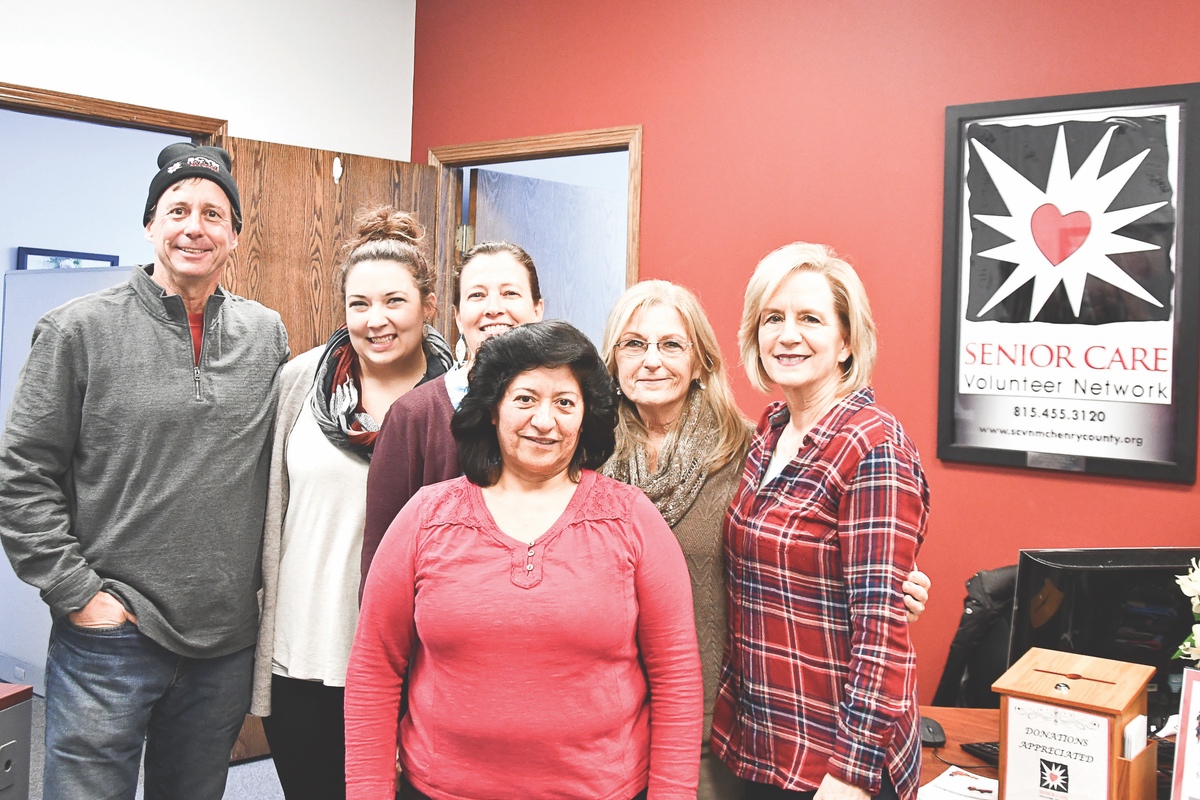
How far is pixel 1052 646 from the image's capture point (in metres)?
1.72

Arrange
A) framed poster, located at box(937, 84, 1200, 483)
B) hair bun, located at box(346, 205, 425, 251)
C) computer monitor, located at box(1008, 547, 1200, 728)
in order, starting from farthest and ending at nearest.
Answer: framed poster, located at box(937, 84, 1200, 483) → hair bun, located at box(346, 205, 425, 251) → computer monitor, located at box(1008, 547, 1200, 728)

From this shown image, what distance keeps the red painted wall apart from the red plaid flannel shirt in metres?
1.51

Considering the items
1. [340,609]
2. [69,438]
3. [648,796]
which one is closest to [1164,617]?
[648,796]

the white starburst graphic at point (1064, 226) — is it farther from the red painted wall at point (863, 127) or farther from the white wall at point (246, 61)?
the white wall at point (246, 61)

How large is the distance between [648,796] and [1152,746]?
793 mm

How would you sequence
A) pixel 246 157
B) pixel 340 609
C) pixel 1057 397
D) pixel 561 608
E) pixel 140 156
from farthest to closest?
pixel 140 156 < pixel 246 157 < pixel 1057 397 < pixel 340 609 < pixel 561 608

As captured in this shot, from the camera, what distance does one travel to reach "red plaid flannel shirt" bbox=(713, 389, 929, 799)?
1.44m

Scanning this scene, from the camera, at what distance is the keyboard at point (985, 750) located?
1.89 meters

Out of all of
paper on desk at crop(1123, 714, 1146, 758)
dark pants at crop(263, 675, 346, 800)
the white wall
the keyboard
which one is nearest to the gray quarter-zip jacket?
dark pants at crop(263, 675, 346, 800)

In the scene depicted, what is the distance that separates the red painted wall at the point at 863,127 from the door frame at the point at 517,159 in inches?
1.8

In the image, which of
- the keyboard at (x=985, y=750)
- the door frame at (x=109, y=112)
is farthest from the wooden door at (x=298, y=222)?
the keyboard at (x=985, y=750)

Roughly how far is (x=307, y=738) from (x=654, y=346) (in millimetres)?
1086

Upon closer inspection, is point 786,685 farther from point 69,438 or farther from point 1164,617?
point 69,438

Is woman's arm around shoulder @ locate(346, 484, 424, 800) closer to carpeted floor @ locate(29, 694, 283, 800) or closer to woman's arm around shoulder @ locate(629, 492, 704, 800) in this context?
woman's arm around shoulder @ locate(629, 492, 704, 800)
